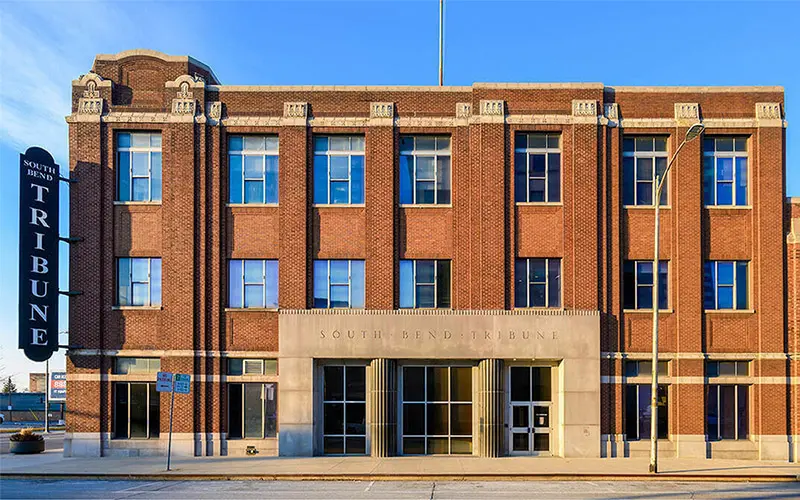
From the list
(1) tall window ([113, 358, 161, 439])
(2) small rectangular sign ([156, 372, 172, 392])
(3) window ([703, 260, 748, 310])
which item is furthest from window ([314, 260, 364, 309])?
(3) window ([703, 260, 748, 310])

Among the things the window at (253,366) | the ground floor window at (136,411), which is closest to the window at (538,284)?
the window at (253,366)

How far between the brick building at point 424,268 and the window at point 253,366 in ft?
0.51

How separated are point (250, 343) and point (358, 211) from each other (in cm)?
638

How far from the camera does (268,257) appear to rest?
26.2 m

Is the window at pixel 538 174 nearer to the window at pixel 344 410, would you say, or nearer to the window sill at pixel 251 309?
the window at pixel 344 410

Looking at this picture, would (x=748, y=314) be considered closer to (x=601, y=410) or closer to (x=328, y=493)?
(x=601, y=410)

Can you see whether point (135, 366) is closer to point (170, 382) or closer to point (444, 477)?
point (170, 382)

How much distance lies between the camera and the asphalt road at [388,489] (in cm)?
1739

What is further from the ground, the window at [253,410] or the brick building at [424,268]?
the brick building at [424,268]

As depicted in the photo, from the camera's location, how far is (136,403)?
1016 inches

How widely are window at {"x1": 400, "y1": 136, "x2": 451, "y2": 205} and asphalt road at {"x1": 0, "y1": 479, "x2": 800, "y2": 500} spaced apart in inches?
427

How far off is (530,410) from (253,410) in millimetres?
10311

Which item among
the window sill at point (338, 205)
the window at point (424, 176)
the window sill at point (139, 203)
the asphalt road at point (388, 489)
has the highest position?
the window at point (424, 176)

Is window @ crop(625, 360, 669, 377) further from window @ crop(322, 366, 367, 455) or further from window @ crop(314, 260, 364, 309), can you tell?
window @ crop(314, 260, 364, 309)
